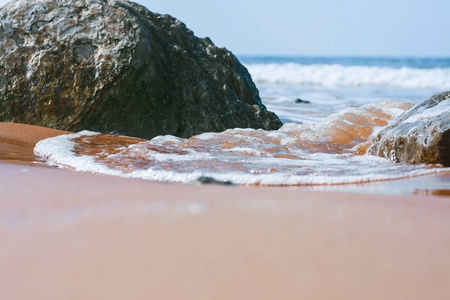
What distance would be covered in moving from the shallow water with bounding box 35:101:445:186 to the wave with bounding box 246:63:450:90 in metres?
19.5

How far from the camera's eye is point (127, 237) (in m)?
1.38

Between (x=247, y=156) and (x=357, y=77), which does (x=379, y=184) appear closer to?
(x=247, y=156)

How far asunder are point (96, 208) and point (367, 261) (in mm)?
920

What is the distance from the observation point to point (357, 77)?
24625mm

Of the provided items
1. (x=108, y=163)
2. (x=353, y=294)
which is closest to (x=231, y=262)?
(x=353, y=294)

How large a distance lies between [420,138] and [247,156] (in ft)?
3.54

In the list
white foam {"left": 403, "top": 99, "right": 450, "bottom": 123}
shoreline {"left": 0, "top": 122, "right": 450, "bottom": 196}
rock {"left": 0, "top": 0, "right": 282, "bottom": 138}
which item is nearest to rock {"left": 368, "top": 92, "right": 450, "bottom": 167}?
white foam {"left": 403, "top": 99, "right": 450, "bottom": 123}

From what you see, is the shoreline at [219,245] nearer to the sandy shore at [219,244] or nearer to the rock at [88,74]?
the sandy shore at [219,244]

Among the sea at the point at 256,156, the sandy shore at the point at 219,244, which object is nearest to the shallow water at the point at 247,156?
the sea at the point at 256,156

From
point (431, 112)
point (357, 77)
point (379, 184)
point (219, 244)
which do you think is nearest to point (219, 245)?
point (219, 244)

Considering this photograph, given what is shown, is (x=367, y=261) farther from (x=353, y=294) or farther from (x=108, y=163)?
(x=108, y=163)

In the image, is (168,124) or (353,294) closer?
(353,294)

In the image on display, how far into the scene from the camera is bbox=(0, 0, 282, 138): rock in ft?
14.7

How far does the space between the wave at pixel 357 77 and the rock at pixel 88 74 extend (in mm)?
19274
